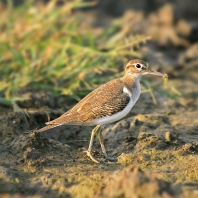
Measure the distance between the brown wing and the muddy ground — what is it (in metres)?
0.41

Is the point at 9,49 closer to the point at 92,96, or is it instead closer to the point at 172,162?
the point at 92,96

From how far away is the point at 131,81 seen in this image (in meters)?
7.26

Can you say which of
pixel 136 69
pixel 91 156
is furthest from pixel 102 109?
pixel 136 69

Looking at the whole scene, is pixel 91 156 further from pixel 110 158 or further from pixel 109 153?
pixel 109 153

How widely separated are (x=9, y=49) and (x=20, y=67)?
1.38 ft

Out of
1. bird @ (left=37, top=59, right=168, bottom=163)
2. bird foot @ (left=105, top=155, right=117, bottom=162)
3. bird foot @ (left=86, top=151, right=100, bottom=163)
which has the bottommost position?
bird foot @ (left=105, top=155, right=117, bottom=162)

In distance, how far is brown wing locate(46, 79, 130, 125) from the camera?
6.70m

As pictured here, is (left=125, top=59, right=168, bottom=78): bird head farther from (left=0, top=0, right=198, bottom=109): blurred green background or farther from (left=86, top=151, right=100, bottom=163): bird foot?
(left=86, top=151, right=100, bottom=163): bird foot

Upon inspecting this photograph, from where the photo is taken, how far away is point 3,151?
255 inches

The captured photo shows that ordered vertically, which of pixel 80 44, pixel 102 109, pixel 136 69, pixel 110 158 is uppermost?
pixel 136 69

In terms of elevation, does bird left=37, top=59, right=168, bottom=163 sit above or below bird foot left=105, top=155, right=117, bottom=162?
above

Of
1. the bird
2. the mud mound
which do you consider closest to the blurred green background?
the bird

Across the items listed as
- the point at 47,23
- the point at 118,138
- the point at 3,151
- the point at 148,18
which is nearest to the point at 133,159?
the point at 118,138

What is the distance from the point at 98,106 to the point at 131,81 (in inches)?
30.0
